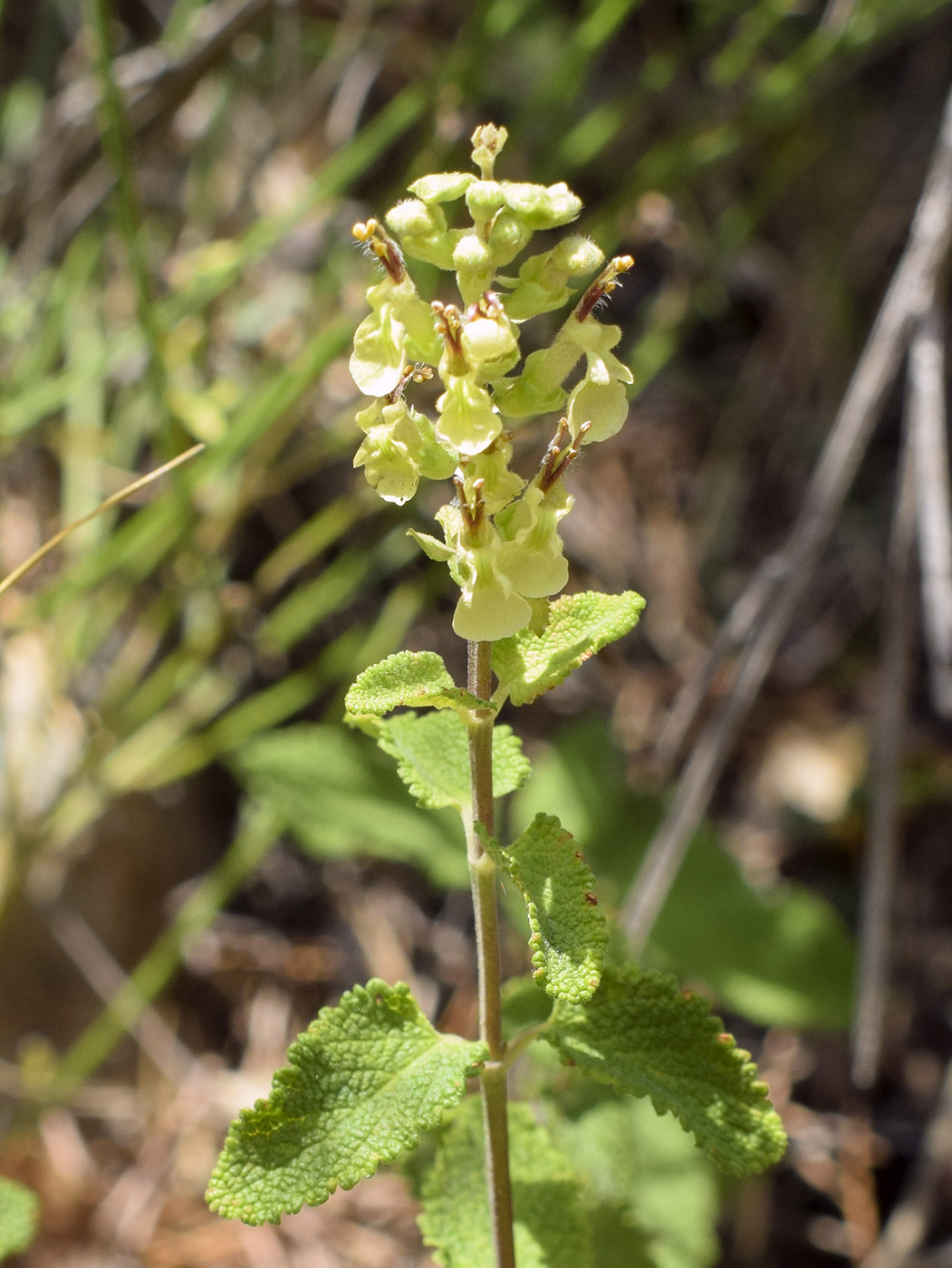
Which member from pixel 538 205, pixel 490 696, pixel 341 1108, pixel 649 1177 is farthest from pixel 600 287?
pixel 649 1177

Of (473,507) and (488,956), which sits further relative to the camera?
(488,956)

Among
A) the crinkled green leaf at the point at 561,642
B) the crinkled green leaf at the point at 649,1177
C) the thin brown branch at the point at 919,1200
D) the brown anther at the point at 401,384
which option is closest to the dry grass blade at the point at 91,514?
the brown anther at the point at 401,384

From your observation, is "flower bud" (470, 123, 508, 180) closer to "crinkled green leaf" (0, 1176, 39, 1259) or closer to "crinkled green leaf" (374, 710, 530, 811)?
"crinkled green leaf" (374, 710, 530, 811)

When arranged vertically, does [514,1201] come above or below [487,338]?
below

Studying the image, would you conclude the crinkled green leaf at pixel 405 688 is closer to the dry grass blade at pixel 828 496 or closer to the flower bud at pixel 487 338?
the flower bud at pixel 487 338

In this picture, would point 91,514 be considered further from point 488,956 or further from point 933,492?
point 933,492

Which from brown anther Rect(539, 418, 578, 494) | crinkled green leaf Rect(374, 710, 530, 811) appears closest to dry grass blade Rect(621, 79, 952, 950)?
crinkled green leaf Rect(374, 710, 530, 811)

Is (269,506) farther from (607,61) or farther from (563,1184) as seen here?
(563,1184)
